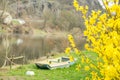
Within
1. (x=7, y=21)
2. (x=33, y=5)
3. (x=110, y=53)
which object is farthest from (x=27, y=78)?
(x=33, y=5)

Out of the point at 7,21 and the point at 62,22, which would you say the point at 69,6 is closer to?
the point at 62,22

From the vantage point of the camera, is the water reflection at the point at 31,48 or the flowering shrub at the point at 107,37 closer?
the flowering shrub at the point at 107,37

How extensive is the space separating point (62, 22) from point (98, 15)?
107 meters

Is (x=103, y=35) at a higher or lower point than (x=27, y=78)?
higher

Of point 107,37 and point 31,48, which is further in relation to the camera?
point 31,48

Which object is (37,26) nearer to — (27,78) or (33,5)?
(33,5)

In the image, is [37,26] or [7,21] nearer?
[7,21]

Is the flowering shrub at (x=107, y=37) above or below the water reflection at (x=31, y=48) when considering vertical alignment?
above

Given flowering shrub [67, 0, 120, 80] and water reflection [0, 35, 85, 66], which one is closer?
flowering shrub [67, 0, 120, 80]

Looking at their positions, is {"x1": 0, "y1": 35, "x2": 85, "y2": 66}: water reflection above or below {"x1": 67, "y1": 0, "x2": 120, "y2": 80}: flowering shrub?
below

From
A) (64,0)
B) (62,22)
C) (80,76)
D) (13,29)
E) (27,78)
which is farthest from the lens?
(64,0)

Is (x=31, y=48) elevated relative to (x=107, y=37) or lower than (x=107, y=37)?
lower

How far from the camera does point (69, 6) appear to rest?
141 m

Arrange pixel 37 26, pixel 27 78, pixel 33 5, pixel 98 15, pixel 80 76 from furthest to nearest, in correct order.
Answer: pixel 33 5 → pixel 37 26 → pixel 80 76 → pixel 27 78 → pixel 98 15
